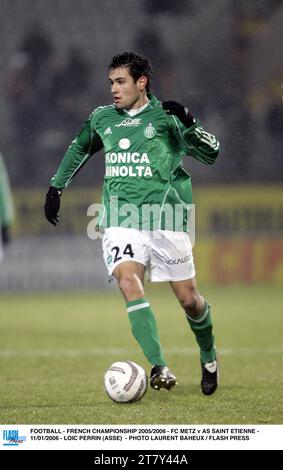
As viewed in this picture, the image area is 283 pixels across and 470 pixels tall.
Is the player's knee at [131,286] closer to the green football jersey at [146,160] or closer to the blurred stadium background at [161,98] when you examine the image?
the green football jersey at [146,160]

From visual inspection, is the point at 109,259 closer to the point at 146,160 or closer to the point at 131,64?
the point at 146,160

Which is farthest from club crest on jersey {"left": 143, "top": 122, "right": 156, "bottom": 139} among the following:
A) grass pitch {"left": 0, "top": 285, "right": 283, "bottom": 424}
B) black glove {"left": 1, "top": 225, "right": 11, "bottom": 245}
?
black glove {"left": 1, "top": 225, "right": 11, "bottom": 245}

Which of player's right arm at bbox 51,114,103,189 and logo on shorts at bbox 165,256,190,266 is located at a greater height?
player's right arm at bbox 51,114,103,189

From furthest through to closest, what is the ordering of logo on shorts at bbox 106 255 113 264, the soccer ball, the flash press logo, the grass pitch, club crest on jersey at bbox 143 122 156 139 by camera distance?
club crest on jersey at bbox 143 122 156 139 → logo on shorts at bbox 106 255 113 264 → the soccer ball → the grass pitch → the flash press logo

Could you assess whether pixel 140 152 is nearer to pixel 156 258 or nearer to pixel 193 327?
pixel 156 258

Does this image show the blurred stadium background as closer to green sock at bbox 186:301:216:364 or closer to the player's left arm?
green sock at bbox 186:301:216:364

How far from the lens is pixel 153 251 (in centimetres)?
556

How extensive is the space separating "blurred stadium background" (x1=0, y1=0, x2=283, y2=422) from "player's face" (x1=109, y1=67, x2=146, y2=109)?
22.7 feet

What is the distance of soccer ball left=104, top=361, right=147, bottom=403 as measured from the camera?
5.18 m

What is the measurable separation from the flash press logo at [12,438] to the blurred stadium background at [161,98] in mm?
8001

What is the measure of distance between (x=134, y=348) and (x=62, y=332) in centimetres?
138

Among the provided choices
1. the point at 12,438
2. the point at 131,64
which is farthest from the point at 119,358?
the point at 12,438

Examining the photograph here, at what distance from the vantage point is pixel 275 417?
4.78m

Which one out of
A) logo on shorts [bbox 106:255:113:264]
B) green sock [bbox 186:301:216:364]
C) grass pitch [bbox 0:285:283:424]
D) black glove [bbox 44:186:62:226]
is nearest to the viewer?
grass pitch [bbox 0:285:283:424]
